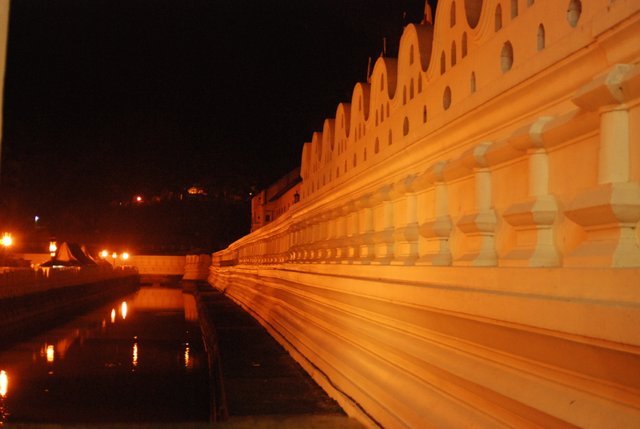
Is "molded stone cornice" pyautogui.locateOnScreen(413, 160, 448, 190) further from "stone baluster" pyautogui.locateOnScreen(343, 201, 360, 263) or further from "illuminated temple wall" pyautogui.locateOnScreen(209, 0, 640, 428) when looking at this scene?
"stone baluster" pyautogui.locateOnScreen(343, 201, 360, 263)

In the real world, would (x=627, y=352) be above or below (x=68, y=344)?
above

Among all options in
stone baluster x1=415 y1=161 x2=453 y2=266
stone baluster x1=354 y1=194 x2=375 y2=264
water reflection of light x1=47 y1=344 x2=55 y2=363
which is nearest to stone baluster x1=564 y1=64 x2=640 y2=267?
stone baluster x1=415 y1=161 x2=453 y2=266

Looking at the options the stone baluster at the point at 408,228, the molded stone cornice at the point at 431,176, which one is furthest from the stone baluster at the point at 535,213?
the stone baluster at the point at 408,228

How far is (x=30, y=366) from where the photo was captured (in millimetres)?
13703

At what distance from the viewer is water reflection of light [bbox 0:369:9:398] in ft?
35.0

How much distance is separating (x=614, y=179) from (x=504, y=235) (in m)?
1.44

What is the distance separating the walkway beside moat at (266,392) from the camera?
671 cm

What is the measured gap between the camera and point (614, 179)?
3.16 metres

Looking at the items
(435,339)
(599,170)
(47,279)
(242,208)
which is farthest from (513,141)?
(242,208)

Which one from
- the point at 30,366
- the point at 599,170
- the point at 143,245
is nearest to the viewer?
the point at 599,170

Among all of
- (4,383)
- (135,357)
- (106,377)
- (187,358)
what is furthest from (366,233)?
(135,357)

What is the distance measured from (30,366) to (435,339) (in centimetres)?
1078

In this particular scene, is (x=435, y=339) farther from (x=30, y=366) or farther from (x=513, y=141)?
(x=30, y=366)

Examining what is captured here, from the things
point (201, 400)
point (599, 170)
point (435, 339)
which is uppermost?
point (599, 170)
